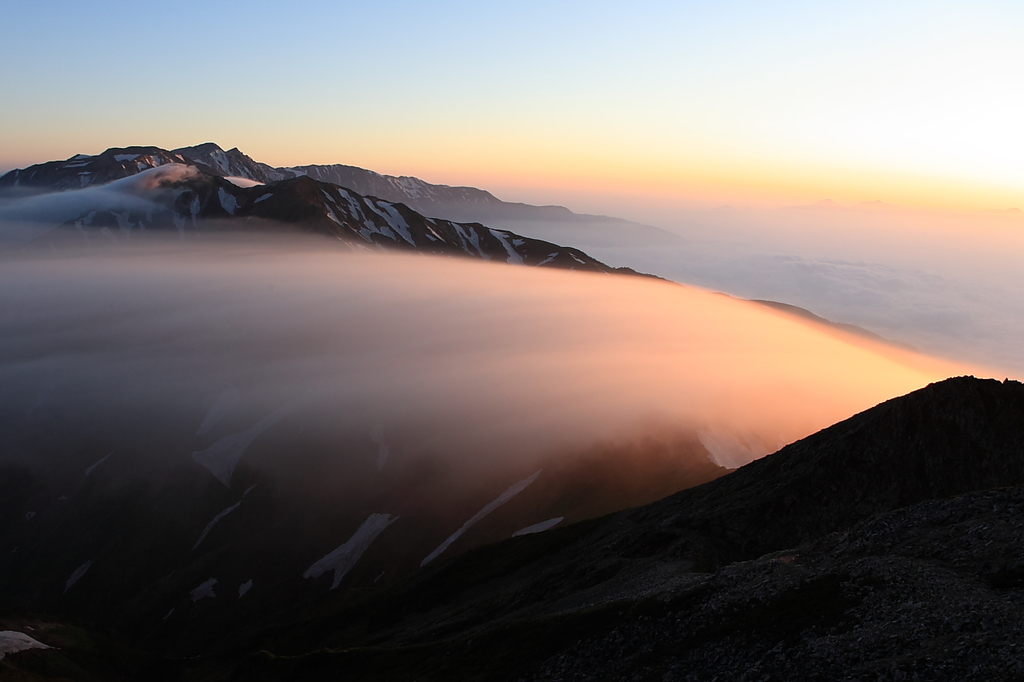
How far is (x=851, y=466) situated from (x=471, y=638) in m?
45.7

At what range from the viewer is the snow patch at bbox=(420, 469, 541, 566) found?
454 ft

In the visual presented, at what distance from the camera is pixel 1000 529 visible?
38469 millimetres

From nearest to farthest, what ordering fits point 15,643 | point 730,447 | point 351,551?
point 15,643
point 351,551
point 730,447

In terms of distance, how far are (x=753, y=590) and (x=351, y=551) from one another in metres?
124

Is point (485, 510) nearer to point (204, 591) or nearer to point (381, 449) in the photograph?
point (381, 449)

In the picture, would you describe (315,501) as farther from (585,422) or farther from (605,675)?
(605,675)

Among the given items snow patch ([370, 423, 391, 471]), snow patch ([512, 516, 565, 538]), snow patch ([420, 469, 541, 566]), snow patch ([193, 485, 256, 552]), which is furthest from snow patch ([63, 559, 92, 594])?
snow patch ([512, 516, 565, 538])

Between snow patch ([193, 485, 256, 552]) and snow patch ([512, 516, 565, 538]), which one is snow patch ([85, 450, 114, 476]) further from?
snow patch ([512, 516, 565, 538])

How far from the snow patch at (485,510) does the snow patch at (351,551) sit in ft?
62.1

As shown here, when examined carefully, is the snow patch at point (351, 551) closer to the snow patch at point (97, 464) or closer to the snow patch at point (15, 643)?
the snow patch at point (15, 643)

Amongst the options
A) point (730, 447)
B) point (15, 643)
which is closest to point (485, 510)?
point (730, 447)

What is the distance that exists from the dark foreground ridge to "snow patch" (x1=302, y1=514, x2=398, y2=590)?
1440 inches

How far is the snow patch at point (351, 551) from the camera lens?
469 feet

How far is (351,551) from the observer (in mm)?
147500
